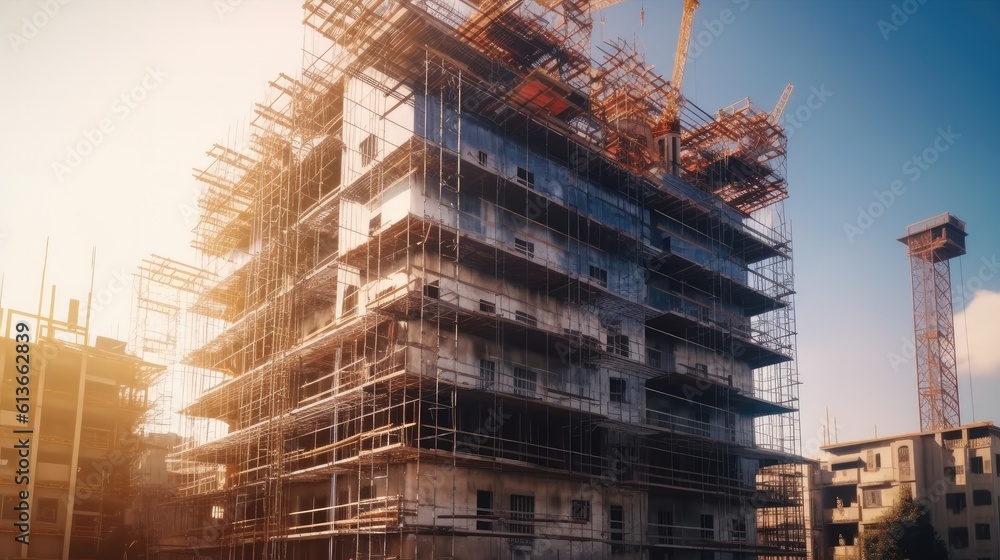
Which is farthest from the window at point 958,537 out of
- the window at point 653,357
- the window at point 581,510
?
the window at point 581,510

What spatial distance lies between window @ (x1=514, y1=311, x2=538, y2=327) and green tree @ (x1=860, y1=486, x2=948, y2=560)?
122ft

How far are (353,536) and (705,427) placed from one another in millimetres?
21014

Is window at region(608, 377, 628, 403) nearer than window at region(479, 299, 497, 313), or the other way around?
window at region(479, 299, 497, 313)

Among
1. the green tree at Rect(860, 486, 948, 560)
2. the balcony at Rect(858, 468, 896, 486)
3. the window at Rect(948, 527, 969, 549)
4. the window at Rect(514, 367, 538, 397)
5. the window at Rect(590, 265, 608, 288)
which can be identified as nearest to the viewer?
the window at Rect(514, 367, 538, 397)

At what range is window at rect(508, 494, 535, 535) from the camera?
32562 mm

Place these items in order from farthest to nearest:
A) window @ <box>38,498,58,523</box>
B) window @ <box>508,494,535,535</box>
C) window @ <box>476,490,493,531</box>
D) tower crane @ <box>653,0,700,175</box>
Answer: tower crane @ <box>653,0,700,175</box> → window @ <box>38,498,58,523</box> → window @ <box>508,494,535,535</box> → window @ <box>476,490,493,531</box>

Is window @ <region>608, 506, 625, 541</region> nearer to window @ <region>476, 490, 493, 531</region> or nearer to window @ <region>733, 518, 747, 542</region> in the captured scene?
window @ <region>476, 490, 493, 531</region>

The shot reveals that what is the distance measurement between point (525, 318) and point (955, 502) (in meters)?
49.7

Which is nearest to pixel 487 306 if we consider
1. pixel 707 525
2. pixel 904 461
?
pixel 707 525

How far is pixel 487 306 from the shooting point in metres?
34.4

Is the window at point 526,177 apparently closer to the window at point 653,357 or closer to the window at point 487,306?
the window at point 487,306

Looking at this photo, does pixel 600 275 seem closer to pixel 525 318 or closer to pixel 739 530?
pixel 525 318

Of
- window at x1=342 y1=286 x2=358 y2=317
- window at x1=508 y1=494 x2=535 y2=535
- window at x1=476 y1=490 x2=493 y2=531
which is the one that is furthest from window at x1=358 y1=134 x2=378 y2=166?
window at x1=508 y1=494 x2=535 y2=535

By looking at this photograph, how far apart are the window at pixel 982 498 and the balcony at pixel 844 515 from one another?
9.22 m
